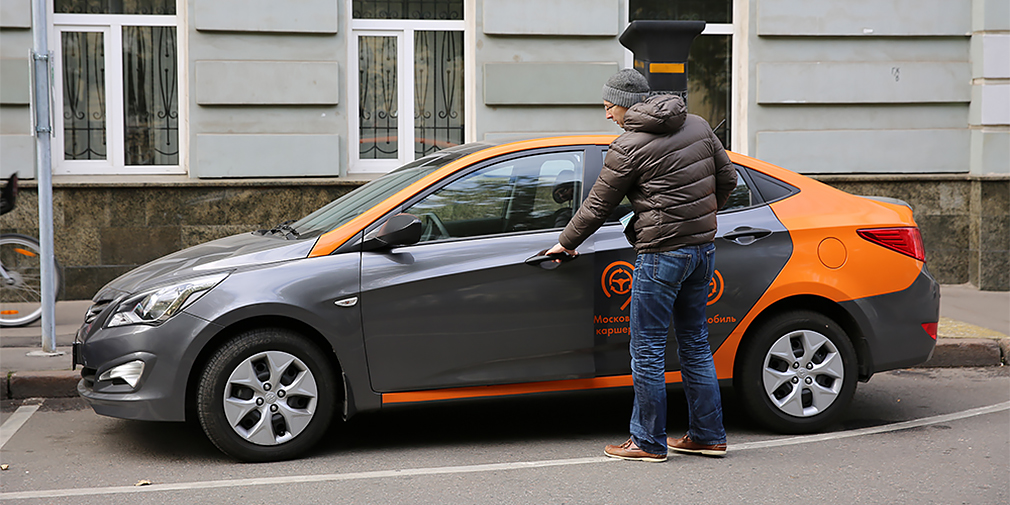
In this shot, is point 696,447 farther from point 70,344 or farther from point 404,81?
point 404,81

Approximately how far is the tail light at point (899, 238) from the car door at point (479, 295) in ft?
5.22

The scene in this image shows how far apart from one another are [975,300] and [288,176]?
675cm

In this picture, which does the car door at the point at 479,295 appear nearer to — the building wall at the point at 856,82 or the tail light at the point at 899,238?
the tail light at the point at 899,238

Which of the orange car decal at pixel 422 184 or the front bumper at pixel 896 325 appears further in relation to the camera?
the front bumper at pixel 896 325

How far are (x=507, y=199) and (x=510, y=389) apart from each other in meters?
0.95

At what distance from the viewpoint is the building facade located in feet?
31.2

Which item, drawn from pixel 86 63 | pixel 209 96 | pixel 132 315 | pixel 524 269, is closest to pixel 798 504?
pixel 524 269

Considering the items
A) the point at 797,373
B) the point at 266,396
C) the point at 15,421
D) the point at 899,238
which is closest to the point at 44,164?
the point at 15,421

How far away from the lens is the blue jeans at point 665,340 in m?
4.61

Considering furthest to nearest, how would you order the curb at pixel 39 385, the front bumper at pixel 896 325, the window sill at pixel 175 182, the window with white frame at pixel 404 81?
the window with white frame at pixel 404 81, the window sill at pixel 175 182, the curb at pixel 39 385, the front bumper at pixel 896 325

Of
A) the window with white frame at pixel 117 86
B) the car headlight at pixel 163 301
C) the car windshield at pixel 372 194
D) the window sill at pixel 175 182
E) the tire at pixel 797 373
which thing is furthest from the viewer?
the window with white frame at pixel 117 86

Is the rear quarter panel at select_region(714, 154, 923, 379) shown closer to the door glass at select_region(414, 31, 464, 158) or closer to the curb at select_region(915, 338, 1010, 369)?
the curb at select_region(915, 338, 1010, 369)

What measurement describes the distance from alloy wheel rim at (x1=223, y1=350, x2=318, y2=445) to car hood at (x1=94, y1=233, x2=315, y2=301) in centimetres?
46

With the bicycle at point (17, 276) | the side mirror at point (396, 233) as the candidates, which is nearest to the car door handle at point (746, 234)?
the side mirror at point (396, 233)
